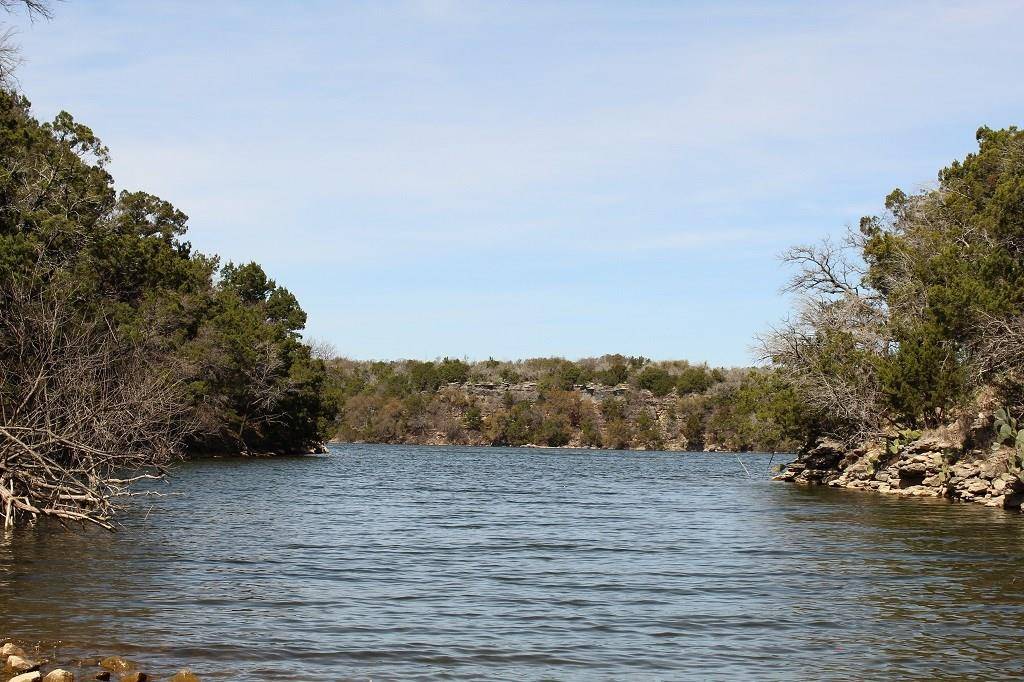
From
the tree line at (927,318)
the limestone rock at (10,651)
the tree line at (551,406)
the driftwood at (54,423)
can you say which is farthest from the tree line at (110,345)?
the tree line at (551,406)

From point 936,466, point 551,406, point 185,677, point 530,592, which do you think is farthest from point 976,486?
point 551,406

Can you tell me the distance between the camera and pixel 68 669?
1220 cm

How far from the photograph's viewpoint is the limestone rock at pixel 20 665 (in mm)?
11719

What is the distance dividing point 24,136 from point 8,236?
1137cm

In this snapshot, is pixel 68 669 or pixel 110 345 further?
pixel 110 345

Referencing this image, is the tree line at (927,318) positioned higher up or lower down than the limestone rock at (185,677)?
higher up

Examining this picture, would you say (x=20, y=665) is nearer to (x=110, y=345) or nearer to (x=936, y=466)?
(x=110, y=345)

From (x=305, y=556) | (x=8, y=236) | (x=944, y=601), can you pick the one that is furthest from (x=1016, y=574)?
(x=8, y=236)

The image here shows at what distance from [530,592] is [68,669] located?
8860 mm

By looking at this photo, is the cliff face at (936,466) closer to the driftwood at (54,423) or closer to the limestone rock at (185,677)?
the driftwood at (54,423)

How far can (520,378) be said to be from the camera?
539ft

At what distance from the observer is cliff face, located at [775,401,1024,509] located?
35938 millimetres

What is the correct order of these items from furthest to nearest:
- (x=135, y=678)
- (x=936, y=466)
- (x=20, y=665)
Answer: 1. (x=936, y=466)
2. (x=20, y=665)
3. (x=135, y=678)

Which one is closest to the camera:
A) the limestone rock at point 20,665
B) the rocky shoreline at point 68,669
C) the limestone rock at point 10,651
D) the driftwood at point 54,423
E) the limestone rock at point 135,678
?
the rocky shoreline at point 68,669
